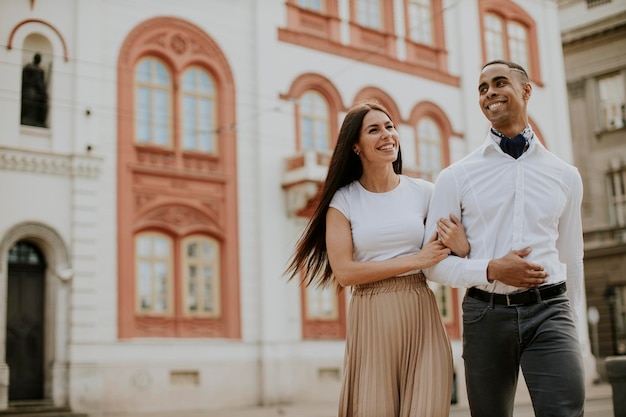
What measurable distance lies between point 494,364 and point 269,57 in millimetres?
19021

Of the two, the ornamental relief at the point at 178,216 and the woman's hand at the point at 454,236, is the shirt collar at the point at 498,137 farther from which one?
the ornamental relief at the point at 178,216

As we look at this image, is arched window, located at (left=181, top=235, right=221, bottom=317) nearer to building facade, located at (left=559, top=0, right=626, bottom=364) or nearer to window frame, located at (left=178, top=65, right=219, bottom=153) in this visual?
window frame, located at (left=178, top=65, right=219, bottom=153)

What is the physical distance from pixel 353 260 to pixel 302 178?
16.7 meters

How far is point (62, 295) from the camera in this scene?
18.2 metres

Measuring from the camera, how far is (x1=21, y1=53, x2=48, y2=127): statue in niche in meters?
18.6

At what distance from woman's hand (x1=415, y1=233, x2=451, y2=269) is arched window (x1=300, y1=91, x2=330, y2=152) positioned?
18609 mm

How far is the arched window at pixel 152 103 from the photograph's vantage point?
20.1m

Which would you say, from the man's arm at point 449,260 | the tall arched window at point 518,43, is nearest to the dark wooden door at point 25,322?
the man's arm at point 449,260

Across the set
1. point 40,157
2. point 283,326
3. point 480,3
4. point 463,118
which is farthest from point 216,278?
point 480,3

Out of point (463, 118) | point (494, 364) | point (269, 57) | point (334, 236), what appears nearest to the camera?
point (494, 364)

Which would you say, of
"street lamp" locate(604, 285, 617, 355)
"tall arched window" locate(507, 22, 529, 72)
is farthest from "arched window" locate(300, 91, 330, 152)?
"street lamp" locate(604, 285, 617, 355)

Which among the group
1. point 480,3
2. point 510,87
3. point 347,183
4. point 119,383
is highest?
point 480,3

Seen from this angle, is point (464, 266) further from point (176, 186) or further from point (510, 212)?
point (176, 186)

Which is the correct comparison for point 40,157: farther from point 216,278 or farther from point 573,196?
point 573,196
